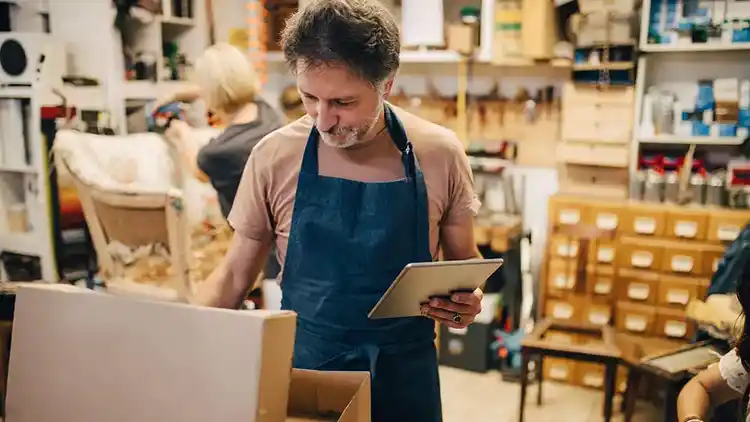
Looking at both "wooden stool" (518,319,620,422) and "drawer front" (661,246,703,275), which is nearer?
"wooden stool" (518,319,620,422)

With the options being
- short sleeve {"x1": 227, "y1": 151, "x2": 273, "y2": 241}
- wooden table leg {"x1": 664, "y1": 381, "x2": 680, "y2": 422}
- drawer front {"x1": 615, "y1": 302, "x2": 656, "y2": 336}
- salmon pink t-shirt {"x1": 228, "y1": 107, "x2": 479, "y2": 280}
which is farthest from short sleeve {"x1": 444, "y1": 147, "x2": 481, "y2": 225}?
drawer front {"x1": 615, "y1": 302, "x2": 656, "y2": 336}

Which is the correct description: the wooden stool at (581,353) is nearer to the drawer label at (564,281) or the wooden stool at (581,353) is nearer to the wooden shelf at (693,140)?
the drawer label at (564,281)

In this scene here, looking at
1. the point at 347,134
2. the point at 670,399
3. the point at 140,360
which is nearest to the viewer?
the point at 140,360

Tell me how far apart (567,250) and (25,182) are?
8.87ft

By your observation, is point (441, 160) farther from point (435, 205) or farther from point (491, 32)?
point (491, 32)

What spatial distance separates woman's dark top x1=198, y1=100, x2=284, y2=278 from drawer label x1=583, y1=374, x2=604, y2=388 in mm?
1872

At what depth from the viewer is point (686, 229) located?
10.4ft

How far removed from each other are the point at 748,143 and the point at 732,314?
130cm

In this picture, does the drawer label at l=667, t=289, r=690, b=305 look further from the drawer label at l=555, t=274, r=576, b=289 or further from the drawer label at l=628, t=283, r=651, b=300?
the drawer label at l=555, t=274, r=576, b=289

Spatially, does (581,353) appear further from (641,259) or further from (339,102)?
(339,102)

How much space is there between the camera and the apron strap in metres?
1.36

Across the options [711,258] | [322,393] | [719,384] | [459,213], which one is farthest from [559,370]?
[322,393]

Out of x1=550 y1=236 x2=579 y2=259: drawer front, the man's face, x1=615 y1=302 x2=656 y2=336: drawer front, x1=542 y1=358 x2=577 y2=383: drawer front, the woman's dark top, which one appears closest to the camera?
the man's face

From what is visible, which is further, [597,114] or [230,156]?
[597,114]
